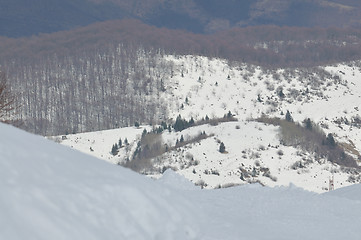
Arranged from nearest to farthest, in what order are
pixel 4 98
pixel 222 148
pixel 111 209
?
1. pixel 111 209
2. pixel 4 98
3. pixel 222 148

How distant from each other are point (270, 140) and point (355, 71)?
80644 mm

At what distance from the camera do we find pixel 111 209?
32.8 ft

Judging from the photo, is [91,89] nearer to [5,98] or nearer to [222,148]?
[222,148]

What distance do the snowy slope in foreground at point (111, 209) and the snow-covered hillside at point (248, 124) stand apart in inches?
1887

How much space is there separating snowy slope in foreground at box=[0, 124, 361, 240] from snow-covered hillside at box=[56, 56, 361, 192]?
4794 centimetres

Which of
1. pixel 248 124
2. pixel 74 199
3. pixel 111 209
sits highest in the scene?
pixel 74 199

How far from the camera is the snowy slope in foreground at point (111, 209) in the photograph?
8.80m

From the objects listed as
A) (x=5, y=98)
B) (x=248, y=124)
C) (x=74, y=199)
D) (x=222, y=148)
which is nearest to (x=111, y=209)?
(x=74, y=199)

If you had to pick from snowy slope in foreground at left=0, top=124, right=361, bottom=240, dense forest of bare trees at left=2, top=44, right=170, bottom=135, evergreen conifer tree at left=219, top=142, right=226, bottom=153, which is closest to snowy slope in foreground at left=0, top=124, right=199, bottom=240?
snowy slope in foreground at left=0, top=124, right=361, bottom=240

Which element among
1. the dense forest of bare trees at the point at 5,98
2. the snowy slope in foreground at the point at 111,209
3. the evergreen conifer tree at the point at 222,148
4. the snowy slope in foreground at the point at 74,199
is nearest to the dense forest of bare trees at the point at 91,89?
the evergreen conifer tree at the point at 222,148

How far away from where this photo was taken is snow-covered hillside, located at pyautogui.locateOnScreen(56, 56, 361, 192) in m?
67.1

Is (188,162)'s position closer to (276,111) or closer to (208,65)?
(276,111)

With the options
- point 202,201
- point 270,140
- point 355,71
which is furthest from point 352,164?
point 355,71

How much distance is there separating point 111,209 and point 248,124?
76745 millimetres
